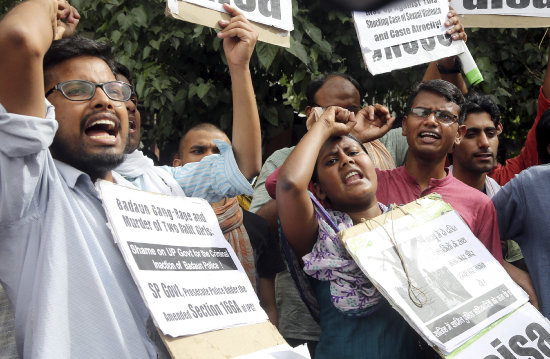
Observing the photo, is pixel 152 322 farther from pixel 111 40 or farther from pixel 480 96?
pixel 111 40

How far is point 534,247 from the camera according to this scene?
7.84ft

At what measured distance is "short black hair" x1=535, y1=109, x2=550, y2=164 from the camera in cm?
287

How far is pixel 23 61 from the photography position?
56.9 inches

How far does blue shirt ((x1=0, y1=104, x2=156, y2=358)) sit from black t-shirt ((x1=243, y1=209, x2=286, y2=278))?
4.05 feet

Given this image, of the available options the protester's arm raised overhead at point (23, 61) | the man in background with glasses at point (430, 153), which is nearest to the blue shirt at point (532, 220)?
the man in background with glasses at point (430, 153)

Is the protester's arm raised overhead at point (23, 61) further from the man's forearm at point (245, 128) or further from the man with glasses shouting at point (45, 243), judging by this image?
the man's forearm at point (245, 128)

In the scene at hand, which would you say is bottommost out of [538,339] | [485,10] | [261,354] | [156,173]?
[538,339]

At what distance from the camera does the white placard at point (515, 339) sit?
189 cm

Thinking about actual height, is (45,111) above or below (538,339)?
above

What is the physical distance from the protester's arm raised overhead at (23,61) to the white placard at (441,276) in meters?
1.09

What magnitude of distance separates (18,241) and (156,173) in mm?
649

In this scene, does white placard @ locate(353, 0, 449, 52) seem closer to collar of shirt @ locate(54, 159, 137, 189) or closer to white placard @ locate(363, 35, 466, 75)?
white placard @ locate(363, 35, 466, 75)

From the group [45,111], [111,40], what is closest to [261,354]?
[45,111]

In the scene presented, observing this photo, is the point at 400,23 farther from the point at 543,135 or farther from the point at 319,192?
the point at 319,192
